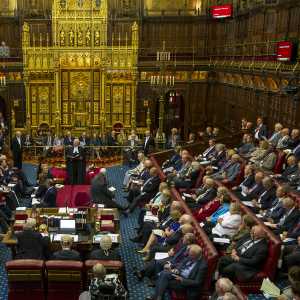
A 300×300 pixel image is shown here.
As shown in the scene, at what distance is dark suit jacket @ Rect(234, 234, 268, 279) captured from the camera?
7.38 m

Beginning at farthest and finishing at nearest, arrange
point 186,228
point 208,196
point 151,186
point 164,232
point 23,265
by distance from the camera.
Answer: point 151,186 → point 208,196 → point 164,232 → point 186,228 → point 23,265

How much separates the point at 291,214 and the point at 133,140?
33.3 ft

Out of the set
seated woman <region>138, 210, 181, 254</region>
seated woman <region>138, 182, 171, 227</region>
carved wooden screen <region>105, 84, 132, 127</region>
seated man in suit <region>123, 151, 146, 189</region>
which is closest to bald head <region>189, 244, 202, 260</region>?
seated woman <region>138, 210, 181, 254</region>

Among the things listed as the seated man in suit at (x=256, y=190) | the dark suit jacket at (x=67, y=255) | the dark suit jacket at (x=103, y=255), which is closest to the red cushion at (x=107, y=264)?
the dark suit jacket at (x=103, y=255)

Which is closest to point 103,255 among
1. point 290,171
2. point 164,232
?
point 164,232

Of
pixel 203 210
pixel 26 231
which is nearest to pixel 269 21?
pixel 203 210

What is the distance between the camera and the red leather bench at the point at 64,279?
22.5 ft

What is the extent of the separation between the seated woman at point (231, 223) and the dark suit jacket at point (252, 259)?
1.00m

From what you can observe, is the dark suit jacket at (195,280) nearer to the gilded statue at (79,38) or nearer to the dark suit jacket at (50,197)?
the dark suit jacket at (50,197)

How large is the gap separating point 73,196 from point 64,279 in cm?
598

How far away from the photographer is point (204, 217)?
9969 millimetres

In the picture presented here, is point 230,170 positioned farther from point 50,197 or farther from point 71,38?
point 71,38

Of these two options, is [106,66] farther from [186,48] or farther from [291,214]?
[291,214]

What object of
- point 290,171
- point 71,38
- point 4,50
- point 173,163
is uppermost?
point 71,38
